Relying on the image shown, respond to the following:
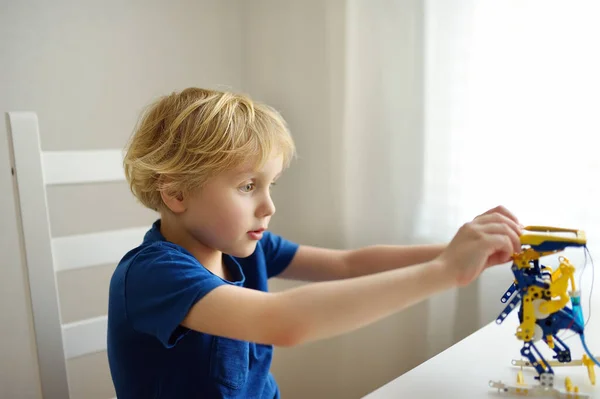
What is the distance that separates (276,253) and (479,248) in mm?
449

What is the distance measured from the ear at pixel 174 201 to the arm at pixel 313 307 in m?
0.18

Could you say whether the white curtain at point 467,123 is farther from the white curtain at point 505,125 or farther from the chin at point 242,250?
the chin at point 242,250

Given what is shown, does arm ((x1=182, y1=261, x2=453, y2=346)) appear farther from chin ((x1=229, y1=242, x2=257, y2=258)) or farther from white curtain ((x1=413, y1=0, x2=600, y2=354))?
white curtain ((x1=413, y1=0, x2=600, y2=354))

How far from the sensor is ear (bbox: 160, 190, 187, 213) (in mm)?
805

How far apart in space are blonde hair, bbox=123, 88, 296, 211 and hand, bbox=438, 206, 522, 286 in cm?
28

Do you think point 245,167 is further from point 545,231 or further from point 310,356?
point 310,356

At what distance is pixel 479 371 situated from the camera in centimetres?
76

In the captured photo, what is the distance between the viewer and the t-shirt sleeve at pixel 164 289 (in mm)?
682

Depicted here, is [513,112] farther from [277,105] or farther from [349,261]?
[277,105]

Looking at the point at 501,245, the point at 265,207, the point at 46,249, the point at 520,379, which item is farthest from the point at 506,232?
the point at 46,249

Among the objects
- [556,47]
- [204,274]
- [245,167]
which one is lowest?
[204,274]

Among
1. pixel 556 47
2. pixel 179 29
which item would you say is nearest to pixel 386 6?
pixel 556 47

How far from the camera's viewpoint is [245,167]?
0.78 metres

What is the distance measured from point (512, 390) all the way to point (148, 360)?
46 centimetres
